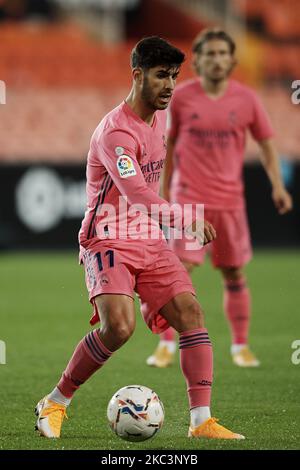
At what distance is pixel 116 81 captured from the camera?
67.5 ft

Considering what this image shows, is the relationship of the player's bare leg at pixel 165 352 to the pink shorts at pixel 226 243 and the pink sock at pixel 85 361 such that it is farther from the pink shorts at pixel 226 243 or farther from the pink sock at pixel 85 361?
the pink sock at pixel 85 361

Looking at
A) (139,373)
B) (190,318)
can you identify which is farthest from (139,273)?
(139,373)

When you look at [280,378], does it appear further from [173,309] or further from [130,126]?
[130,126]

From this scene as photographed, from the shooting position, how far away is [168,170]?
7176 mm

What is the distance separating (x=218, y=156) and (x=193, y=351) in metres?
2.70

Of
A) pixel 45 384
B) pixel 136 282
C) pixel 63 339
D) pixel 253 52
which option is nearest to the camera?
pixel 136 282

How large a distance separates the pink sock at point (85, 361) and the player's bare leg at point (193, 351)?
0.33 metres

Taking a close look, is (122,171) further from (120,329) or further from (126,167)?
(120,329)

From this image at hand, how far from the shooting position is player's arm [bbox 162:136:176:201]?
278 inches

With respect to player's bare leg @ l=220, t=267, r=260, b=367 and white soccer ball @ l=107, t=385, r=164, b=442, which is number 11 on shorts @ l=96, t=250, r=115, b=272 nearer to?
white soccer ball @ l=107, t=385, r=164, b=442

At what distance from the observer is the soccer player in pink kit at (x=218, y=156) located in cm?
715

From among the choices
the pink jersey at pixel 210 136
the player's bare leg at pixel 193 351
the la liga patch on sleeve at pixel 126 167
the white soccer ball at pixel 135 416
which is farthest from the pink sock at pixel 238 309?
the la liga patch on sleeve at pixel 126 167

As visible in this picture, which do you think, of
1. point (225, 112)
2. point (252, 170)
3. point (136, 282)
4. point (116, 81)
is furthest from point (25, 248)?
point (136, 282)
